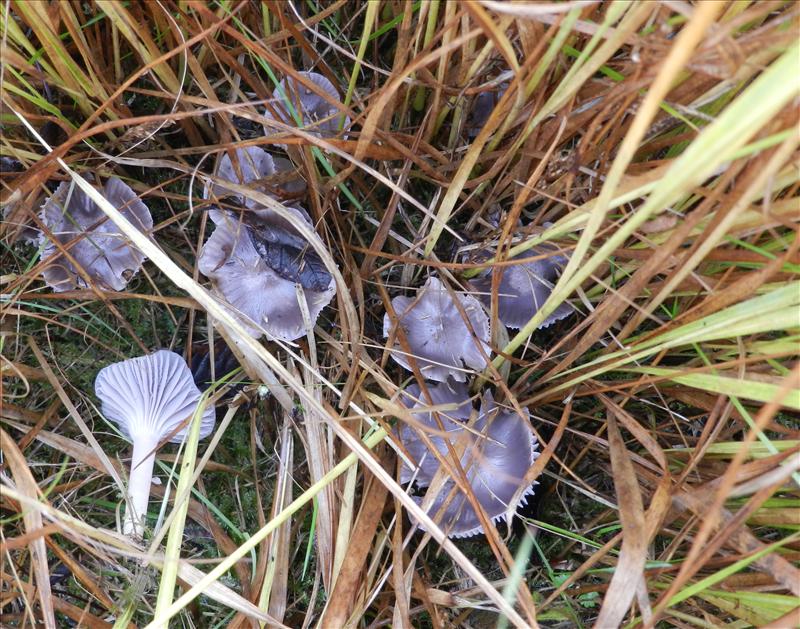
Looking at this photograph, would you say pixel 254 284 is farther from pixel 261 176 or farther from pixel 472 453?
pixel 472 453

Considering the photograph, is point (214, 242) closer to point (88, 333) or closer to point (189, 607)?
point (88, 333)

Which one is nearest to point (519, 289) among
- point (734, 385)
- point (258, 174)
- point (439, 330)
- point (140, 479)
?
point (439, 330)

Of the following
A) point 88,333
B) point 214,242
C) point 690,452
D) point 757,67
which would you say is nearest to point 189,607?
point 88,333

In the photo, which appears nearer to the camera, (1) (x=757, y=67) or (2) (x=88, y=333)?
(1) (x=757, y=67)

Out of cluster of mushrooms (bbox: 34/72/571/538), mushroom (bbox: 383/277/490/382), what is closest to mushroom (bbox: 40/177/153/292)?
cluster of mushrooms (bbox: 34/72/571/538)

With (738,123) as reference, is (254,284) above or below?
below

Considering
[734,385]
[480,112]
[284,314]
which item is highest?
[480,112]

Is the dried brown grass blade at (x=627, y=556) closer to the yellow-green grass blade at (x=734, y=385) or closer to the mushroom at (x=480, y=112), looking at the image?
the yellow-green grass blade at (x=734, y=385)

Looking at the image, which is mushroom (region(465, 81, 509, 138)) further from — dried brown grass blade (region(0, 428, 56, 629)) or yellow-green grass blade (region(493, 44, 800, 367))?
dried brown grass blade (region(0, 428, 56, 629))
